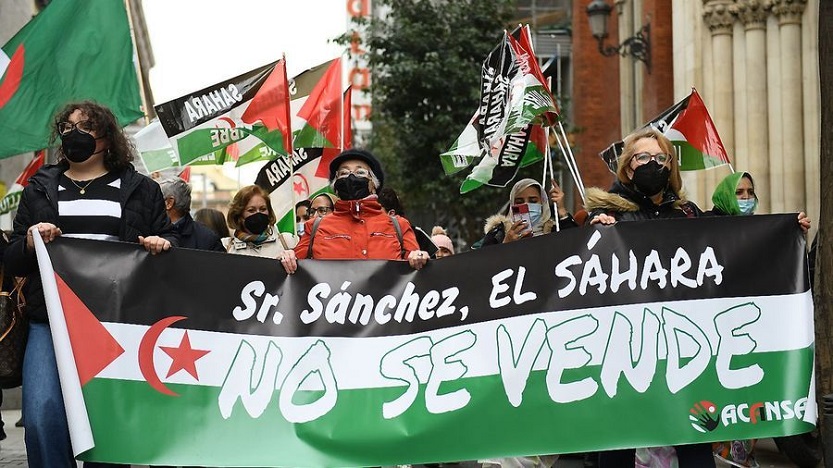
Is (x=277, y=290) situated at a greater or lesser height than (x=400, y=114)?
lesser

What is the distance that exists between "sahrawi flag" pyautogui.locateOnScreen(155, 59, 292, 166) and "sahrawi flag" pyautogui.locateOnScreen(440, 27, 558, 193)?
1.57m

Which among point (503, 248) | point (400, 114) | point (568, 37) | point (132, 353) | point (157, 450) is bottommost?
point (157, 450)

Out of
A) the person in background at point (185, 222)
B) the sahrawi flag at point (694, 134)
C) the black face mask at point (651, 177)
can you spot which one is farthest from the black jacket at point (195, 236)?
the sahrawi flag at point (694, 134)

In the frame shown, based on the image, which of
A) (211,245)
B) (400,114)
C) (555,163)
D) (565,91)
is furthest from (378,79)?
(211,245)

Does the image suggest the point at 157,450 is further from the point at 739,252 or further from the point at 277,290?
the point at 739,252

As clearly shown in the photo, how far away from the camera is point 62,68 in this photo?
9141 millimetres

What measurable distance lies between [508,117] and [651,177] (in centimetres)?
262

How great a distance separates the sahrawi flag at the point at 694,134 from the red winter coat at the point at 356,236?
354cm

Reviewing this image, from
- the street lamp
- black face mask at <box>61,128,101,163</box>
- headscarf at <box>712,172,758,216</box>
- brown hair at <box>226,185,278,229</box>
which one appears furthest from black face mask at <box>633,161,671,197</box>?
the street lamp

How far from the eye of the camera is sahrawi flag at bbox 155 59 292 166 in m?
10.5

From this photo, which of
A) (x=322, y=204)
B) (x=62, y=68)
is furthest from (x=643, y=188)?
(x=62, y=68)

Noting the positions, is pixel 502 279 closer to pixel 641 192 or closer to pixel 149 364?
pixel 641 192

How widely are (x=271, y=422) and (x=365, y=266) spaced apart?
0.88 m

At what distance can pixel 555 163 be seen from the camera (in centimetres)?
2483
